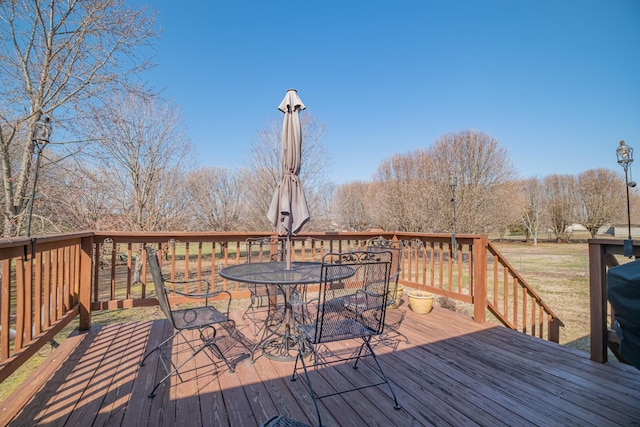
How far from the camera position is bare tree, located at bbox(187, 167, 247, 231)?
1267cm

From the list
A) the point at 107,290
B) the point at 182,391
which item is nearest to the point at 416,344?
the point at 182,391

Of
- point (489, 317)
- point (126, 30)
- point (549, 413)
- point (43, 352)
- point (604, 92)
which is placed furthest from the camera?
point (604, 92)

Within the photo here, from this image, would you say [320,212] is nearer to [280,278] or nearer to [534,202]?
[280,278]

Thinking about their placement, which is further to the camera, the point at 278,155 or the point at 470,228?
the point at 470,228

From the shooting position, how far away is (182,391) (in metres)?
2.14

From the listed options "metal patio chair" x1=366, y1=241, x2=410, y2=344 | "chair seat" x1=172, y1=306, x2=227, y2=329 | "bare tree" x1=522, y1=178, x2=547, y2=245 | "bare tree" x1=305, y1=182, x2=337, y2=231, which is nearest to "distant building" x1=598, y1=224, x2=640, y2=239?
"bare tree" x1=522, y1=178, x2=547, y2=245

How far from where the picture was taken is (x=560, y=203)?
25047 mm

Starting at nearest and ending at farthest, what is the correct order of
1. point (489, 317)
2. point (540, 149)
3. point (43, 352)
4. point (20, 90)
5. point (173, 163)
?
point (43, 352), point (20, 90), point (489, 317), point (173, 163), point (540, 149)

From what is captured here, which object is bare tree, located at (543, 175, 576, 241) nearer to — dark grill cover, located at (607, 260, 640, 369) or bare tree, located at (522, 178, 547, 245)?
bare tree, located at (522, 178, 547, 245)

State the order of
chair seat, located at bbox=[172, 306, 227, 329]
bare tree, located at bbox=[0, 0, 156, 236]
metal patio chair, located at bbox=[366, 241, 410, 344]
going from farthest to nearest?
bare tree, located at bbox=[0, 0, 156, 236], metal patio chair, located at bbox=[366, 241, 410, 344], chair seat, located at bbox=[172, 306, 227, 329]

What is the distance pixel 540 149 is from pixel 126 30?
16.6 m

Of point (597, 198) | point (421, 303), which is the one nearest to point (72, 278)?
point (421, 303)

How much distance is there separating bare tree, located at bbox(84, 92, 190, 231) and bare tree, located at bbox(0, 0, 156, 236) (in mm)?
2164

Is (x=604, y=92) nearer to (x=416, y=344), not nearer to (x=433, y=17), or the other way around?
(x=433, y=17)
